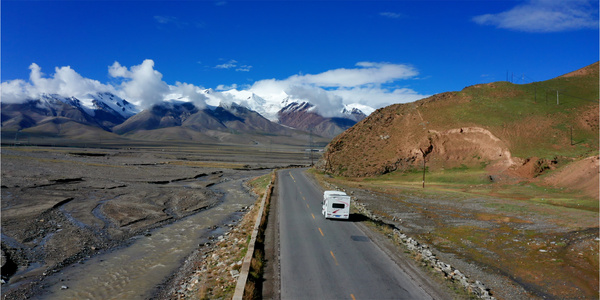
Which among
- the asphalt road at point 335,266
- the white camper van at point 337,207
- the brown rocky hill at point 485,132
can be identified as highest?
the brown rocky hill at point 485,132

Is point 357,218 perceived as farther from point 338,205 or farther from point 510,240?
point 510,240

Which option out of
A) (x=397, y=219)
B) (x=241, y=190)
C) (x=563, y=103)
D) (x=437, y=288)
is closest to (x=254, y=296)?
(x=437, y=288)

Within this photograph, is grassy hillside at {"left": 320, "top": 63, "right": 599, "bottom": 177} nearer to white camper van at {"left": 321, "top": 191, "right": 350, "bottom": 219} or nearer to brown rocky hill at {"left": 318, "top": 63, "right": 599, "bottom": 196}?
brown rocky hill at {"left": 318, "top": 63, "right": 599, "bottom": 196}

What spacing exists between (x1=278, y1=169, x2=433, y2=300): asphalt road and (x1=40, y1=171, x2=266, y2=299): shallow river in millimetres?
8635

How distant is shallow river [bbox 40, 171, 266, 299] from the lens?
20.2m

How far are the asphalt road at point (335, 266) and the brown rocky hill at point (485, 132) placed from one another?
156 feet

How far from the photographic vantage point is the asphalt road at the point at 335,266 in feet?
51.7

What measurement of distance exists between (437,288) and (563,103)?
87.0m

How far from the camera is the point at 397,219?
3569 centimetres

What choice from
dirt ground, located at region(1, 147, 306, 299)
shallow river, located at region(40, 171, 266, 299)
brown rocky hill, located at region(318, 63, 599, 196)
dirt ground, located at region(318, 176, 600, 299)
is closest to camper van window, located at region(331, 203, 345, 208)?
dirt ground, located at region(318, 176, 600, 299)

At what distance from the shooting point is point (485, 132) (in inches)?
2881

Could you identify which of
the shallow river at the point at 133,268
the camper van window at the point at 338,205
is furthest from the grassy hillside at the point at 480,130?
the shallow river at the point at 133,268

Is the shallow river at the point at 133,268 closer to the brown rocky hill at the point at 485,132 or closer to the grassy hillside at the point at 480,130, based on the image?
the brown rocky hill at the point at 485,132

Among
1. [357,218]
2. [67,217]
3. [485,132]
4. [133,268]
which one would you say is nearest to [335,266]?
[357,218]
